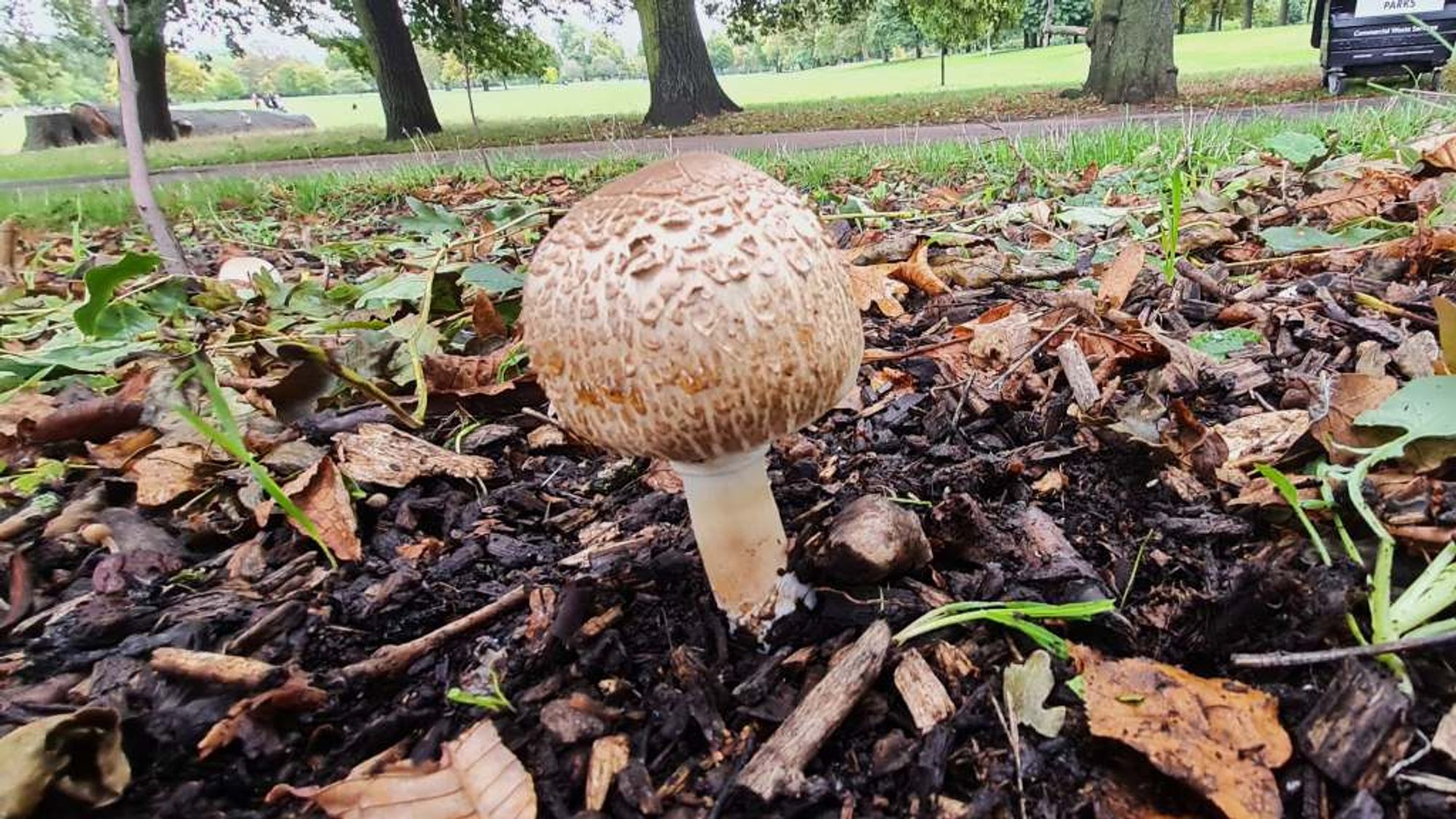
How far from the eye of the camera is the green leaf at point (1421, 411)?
4.89ft

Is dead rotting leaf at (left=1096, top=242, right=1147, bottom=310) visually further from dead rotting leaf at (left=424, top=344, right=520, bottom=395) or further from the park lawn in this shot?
the park lawn

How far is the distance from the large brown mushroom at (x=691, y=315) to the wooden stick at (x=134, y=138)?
1.62 m

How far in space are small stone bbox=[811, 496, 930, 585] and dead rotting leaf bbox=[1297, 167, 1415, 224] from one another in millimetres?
2457

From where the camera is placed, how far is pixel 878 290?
3.01 metres

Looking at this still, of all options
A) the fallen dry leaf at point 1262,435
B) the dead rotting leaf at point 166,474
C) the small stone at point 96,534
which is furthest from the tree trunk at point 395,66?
the fallen dry leaf at point 1262,435

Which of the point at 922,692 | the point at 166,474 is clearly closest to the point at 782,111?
the point at 166,474

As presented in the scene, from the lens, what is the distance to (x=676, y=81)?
18.1 meters

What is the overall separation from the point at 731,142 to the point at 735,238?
38.6ft

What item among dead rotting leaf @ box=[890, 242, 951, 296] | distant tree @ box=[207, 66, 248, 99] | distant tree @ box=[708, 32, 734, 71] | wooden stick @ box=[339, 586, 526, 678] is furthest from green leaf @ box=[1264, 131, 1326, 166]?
distant tree @ box=[708, 32, 734, 71]

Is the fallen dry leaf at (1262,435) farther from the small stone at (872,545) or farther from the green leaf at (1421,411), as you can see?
the small stone at (872,545)

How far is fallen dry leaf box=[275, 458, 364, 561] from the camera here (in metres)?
1.89

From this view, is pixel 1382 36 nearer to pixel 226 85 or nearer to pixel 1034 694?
pixel 1034 694

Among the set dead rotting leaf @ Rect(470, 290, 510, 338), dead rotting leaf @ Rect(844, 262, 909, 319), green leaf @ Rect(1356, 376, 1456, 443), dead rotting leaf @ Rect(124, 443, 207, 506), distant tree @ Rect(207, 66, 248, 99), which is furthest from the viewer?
distant tree @ Rect(207, 66, 248, 99)

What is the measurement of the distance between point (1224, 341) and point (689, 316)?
1.73 metres
